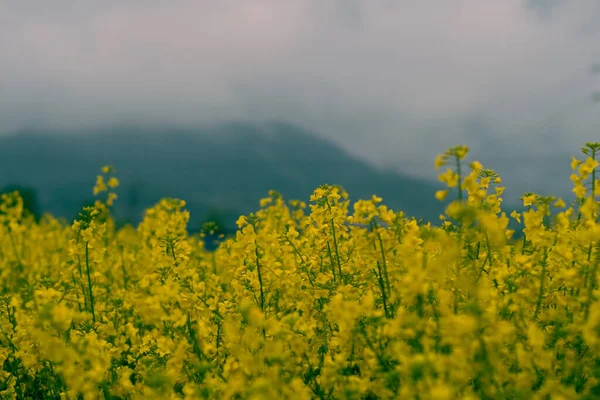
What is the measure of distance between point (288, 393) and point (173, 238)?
86.3 inches

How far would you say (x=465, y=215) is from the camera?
2646mm

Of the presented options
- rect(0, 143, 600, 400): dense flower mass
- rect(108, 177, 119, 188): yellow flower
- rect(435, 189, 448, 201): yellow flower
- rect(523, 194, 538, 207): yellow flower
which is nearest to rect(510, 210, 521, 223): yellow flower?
rect(0, 143, 600, 400): dense flower mass

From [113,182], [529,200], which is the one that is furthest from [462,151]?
[113,182]

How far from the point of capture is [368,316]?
3.09 meters

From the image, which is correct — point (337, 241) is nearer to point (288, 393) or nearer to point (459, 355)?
point (288, 393)

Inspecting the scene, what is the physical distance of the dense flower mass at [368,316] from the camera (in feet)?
8.77

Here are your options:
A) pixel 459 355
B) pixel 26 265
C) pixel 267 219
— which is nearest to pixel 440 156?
pixel 459 355

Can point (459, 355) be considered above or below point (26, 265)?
below

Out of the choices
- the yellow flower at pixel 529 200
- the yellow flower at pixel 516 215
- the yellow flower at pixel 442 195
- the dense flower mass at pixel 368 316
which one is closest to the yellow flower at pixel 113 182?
the dense flower mass at pixel 368 316

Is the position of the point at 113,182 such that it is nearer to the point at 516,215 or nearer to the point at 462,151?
the point at 516,215

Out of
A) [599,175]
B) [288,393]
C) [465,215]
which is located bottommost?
[288,393]

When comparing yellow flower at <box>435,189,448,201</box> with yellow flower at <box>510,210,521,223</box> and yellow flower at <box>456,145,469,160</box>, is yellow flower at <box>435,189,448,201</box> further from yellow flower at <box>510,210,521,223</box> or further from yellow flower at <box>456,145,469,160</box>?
yellow flower at <box>510,210,521,223</box>

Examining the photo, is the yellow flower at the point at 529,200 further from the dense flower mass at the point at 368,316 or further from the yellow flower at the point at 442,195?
the yellow flower at the point at 442,195

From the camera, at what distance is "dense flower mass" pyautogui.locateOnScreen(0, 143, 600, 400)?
8.77ft
